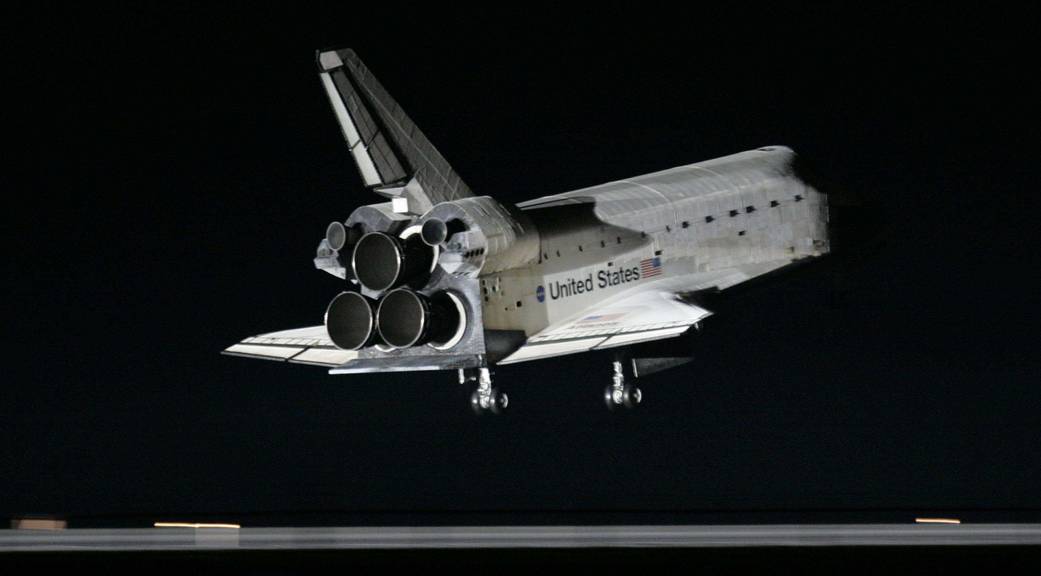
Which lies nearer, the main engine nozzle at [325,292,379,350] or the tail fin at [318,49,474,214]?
the main engine nozzle at [325,292,379,350]

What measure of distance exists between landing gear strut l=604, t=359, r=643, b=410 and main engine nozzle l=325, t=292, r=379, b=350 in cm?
179

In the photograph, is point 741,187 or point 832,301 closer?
point 741,187

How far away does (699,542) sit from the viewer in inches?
431

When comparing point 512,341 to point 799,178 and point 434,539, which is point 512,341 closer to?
point 434,539

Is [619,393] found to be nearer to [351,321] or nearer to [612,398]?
[612,398]

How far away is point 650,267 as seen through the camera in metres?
12.8

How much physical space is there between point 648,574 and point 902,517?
312cm

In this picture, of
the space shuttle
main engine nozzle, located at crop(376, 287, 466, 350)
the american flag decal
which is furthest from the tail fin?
the american flag decal

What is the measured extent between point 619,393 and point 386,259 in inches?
78.3

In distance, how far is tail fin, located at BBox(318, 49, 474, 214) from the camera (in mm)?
12219

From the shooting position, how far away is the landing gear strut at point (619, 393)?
1248 centimetres

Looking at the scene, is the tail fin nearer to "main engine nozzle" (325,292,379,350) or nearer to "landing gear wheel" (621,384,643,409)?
"main engine nozzle" (325,292,379,350)

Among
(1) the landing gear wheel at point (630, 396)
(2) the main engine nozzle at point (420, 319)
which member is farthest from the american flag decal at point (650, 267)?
(2) the main engine nozzle at point (420, 319)


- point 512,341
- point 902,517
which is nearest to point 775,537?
point 902,517
